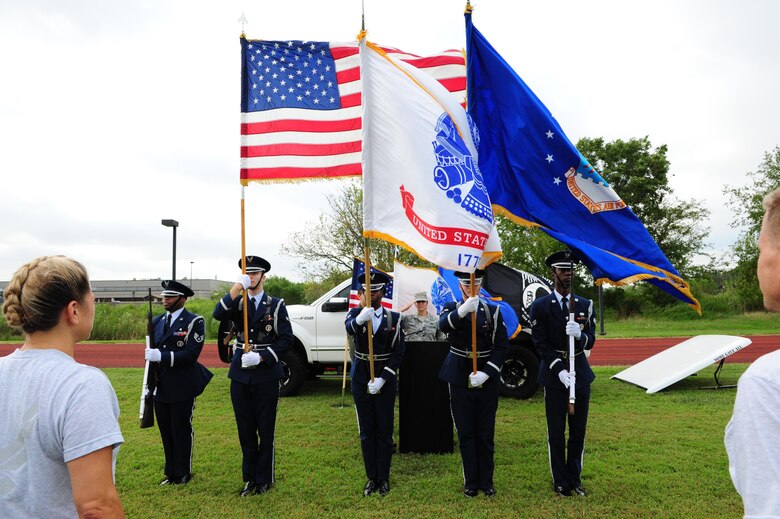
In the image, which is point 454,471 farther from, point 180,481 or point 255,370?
point 180,481

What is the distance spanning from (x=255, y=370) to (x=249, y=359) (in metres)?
0.24

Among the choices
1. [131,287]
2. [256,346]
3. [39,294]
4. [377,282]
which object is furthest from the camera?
[131,287]

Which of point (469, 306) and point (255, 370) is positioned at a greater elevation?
point (469, 306)

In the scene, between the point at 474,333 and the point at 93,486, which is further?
the point at 474,333

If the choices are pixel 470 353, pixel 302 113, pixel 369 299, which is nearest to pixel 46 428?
pixel 369 299

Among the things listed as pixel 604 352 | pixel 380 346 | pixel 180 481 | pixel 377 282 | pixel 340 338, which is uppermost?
pixel 377 282

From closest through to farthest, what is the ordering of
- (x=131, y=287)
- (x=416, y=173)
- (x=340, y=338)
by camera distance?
(x=416, y=173)
(x=340, y=338)
(x=131, y=287)

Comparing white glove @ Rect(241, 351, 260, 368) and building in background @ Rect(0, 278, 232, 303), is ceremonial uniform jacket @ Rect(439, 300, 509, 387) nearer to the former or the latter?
white glove @ Rect(241, 351, 260, 368)

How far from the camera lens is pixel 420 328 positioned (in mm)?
8219

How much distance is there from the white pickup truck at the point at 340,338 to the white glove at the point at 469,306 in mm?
4325

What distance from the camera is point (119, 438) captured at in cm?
167

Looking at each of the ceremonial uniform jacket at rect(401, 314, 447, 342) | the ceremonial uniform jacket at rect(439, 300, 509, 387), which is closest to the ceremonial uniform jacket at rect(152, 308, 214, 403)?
the ceremonial uniform jacket at rect(439, 300, 509, 387)

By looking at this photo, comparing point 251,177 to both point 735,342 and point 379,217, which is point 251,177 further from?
point 735,342

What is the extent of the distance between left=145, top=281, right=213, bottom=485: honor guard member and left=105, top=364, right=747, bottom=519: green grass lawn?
0.79 ft
